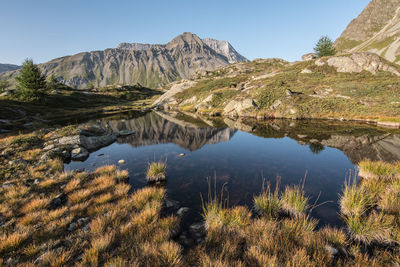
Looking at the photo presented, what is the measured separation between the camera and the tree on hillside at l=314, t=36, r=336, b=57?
80.0 metres

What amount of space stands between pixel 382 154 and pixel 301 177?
10551 mm

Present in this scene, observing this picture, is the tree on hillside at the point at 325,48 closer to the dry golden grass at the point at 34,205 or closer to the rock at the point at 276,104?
the rock at the point at 276,104

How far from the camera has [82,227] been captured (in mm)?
6410

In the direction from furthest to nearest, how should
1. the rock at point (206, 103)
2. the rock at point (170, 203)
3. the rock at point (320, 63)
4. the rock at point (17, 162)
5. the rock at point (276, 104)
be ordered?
the rock at point (206, 103), the rock at point (320, 63), the rock at point (276, 104), the rock at point (17, 162), the rock at point (170, 203)

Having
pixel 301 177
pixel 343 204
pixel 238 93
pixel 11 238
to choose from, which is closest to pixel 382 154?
pixel 301 177

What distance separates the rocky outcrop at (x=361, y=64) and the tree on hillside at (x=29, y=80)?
4558 inches

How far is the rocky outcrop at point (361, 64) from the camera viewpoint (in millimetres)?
49406

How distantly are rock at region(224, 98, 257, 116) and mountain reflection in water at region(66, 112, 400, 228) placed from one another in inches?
891

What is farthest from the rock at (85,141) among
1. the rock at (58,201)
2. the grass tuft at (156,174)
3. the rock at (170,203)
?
the rock at (170,203)

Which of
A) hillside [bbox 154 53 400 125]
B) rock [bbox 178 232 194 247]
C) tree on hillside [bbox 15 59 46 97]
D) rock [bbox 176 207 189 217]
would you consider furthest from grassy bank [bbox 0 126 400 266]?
tree on hillside [bbox 15 59 46 97]

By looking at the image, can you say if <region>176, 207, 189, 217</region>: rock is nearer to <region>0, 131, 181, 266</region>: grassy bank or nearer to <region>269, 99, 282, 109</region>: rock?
<region>0, 131, 181, 266</region>: grassy bank

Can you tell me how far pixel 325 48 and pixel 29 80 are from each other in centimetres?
13860

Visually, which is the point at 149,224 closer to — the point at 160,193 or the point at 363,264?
the point at 160,193

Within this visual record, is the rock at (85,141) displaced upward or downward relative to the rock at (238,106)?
downward
